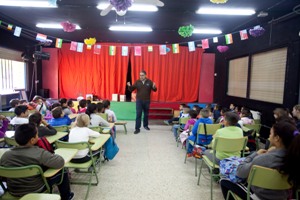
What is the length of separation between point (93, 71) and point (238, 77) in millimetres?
5117

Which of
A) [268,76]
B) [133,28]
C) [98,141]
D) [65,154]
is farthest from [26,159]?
[268,76]

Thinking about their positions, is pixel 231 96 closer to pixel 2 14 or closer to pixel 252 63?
pixel 252 63

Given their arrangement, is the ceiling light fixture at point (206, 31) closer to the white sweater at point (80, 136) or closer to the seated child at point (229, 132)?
the seated child at point (229, 132)

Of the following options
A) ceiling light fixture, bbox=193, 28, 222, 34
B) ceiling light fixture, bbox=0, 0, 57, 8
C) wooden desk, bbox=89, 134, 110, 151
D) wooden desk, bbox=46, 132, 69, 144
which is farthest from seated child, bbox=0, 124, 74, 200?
ceiling light fixture, bbox=193, 28, 222, 34

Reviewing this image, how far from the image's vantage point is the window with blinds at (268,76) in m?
4.68

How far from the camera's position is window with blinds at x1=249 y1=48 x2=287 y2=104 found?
468 cm

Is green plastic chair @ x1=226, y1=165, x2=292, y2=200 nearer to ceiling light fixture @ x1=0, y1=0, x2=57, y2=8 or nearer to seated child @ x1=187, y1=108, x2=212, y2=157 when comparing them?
seated child @ x1=187, y1=108, x2=212, y2=157

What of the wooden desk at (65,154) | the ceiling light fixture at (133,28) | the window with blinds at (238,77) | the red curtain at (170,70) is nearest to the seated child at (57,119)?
the wooden desk at (65,154)

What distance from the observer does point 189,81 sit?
820 centimetres

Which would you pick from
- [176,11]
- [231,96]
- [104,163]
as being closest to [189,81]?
[231,96]

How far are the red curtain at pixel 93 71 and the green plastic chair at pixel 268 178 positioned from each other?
6.89 metres

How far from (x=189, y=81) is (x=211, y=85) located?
928 mm

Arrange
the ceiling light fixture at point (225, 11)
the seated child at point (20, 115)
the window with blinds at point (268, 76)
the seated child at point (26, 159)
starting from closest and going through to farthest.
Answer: the seated child at point (26, 159) < the seated child at point (20, 115) < the ceiling light fixture at point (225, 11) < the window with blinds at point (268, 76)

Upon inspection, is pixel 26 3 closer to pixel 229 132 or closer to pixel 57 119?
pixel 57 119
